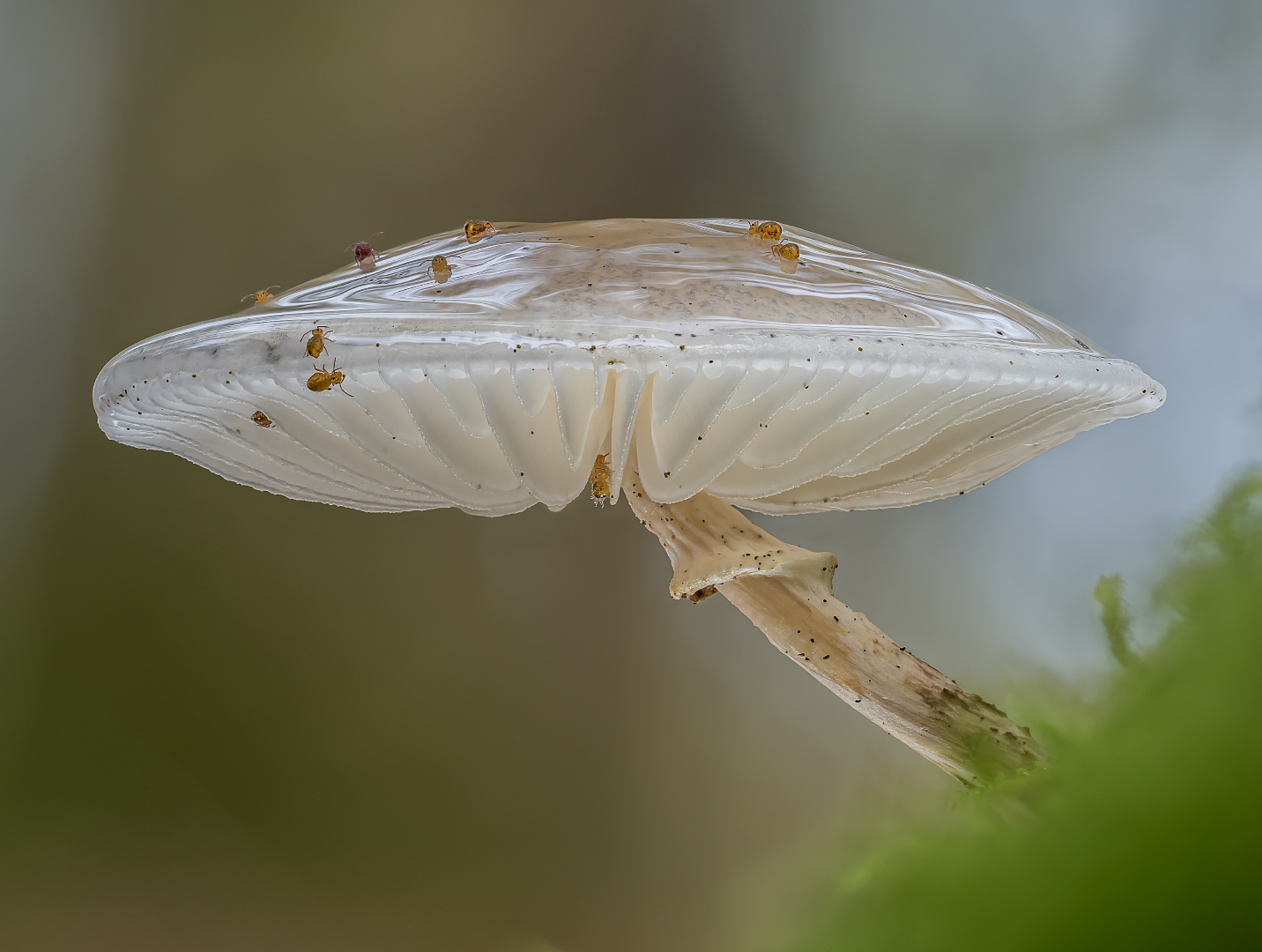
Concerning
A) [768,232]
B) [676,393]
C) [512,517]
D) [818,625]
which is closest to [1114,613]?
[676,393]

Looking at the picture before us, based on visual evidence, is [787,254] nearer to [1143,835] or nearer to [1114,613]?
[1114,613]

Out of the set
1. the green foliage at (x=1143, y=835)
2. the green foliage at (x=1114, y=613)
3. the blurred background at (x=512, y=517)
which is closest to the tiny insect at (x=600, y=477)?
the green foliage at (x=1114, y=613)

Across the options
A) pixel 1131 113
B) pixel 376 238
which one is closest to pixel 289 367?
pixel 376 238

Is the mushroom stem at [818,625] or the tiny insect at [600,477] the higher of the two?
the tiny insect at [600,477]

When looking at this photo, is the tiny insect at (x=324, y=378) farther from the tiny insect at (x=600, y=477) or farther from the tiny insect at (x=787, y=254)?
the tiny insect at (x=787, y=254)

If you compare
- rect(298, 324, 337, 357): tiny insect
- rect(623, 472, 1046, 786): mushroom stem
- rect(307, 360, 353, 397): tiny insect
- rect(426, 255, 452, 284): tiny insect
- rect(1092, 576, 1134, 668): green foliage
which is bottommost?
rect(623, 472, 1046, 786): mushroom stem

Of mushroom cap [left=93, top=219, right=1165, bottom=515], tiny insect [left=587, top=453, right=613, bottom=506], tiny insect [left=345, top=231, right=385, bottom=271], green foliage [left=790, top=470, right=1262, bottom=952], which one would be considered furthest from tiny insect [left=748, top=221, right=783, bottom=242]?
green foliage [left=790, top=470, right=1262, bottom=952]

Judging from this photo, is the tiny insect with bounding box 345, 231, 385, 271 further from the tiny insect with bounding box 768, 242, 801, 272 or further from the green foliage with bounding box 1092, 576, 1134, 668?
the green foliage with bounding box 1092, 576, 1134, 668
